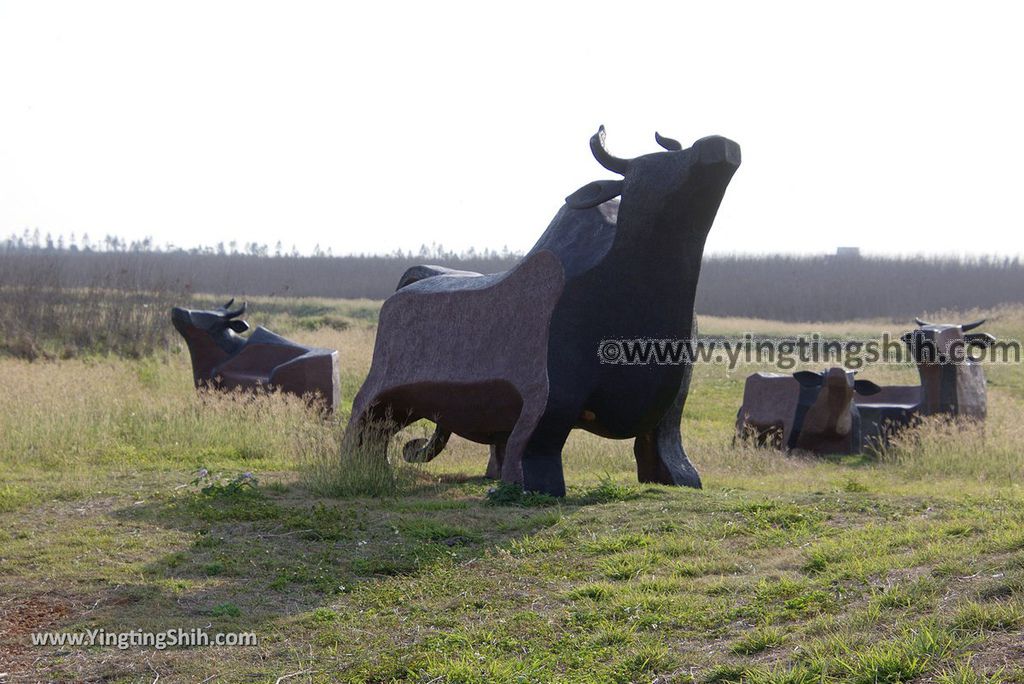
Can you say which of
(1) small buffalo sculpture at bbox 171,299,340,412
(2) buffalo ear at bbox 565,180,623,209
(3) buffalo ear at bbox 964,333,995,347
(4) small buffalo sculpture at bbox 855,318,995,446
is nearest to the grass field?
(2) buffalo ear at bbox 565,180,623,209

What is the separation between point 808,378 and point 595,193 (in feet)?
22.4

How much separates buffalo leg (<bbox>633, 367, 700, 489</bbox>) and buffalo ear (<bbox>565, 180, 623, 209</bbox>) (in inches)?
61.7

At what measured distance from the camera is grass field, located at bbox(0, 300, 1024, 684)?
4223 mm

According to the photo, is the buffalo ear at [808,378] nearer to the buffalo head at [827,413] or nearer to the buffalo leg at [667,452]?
the buffalo head at [827,413]

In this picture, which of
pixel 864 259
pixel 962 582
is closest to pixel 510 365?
pixel 962 582

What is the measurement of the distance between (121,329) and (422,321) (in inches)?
633

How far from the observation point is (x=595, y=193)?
8078 mm

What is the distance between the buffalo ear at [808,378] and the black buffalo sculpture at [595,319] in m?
5.70

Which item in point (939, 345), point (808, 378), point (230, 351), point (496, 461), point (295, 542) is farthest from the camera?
point (230, 351)

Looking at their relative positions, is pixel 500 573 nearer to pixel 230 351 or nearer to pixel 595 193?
pixel 595 193

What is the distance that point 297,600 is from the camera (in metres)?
5.49

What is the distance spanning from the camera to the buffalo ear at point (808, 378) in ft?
45.3

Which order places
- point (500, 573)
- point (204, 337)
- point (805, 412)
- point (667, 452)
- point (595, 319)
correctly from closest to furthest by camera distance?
point (500, 573)
point (595, 319)
point (667, 452)
point (805, 412)
point (204, 337)

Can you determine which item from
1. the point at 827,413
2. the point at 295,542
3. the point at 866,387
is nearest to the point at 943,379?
the point at 827,413
